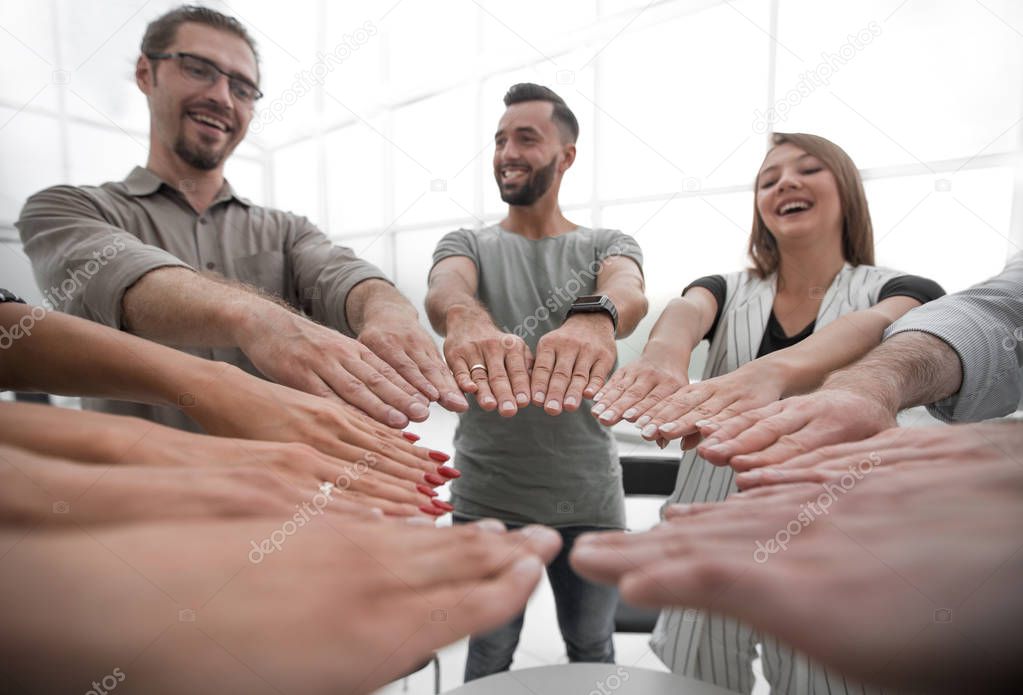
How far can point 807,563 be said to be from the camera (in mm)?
232

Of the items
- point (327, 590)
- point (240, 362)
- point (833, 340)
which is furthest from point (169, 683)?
point (833, 340)

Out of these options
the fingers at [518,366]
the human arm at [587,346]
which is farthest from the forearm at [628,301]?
the fingers at [518,366]

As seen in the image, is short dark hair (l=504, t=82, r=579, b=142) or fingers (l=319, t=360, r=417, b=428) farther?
short dark hair (l=504, t=82, r=579, b=142)

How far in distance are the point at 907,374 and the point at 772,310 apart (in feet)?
0.39

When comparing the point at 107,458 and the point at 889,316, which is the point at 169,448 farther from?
the point at 889,316

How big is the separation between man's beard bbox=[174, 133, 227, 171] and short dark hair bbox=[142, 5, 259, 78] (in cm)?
10

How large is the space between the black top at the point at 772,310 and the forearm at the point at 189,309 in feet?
1.42

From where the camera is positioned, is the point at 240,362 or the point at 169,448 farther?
the point at 240,362

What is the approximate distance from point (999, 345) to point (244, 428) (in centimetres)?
61

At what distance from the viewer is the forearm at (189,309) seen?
0.41 m

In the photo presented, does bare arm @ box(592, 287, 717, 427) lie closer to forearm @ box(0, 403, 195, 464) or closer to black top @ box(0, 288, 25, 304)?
forearm @ box(0, 403, 195, 464)

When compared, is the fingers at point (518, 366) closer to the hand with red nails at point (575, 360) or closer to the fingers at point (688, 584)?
the hand with red nails at point (575, 360)

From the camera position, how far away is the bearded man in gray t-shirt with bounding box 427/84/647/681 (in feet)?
1.65

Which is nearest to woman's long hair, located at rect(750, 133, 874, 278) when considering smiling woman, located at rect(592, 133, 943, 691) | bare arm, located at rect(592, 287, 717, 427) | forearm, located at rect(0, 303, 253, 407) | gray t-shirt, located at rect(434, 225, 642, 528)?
smiling woman, located at rect(592, 133, 943, 691)
